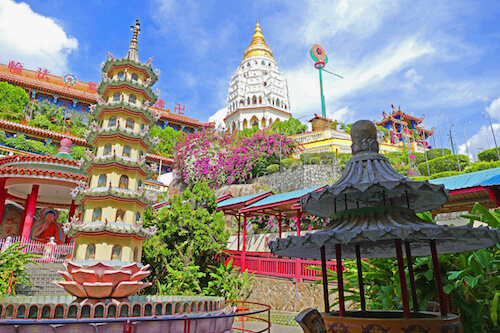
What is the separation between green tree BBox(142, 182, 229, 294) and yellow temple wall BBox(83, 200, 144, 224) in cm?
255

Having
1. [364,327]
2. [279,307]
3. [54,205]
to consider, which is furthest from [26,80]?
[364,327]

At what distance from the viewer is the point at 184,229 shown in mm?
14625

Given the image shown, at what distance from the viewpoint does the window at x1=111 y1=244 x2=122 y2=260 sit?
11.1 meters

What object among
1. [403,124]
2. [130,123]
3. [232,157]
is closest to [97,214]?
[130,123]

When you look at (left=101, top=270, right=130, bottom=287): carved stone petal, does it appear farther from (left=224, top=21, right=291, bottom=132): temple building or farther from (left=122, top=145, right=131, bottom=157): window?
(left=224, top=21, right=291, bottom=132): temple building

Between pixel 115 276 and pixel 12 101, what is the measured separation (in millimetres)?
41775

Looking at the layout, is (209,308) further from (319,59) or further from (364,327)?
(319,59)

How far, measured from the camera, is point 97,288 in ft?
30.3

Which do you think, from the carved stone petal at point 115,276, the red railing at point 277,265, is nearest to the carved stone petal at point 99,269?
the carved stone petal at point 115,276

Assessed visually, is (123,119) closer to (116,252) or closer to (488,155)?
(116,252)

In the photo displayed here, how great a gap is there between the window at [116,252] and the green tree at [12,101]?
117 feet

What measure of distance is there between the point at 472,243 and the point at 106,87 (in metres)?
13.1

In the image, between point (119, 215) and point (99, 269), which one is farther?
point (119, 215)

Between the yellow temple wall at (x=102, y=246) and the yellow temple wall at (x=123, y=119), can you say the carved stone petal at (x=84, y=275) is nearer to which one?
the yellow temple wall at (x=102, y=246)
